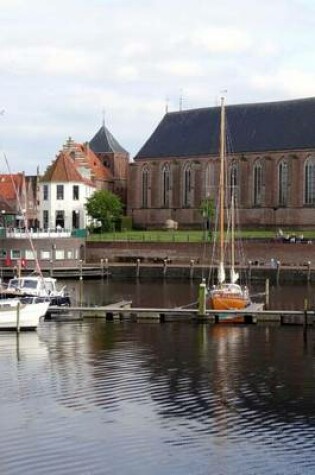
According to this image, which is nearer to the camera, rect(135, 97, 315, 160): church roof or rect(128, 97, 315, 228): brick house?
rect(128, 97, 315, 228): brick house

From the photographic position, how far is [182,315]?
4934 cm

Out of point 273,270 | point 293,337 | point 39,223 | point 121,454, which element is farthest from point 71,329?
point 39,223

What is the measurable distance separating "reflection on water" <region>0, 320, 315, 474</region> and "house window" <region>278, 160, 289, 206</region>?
216 feet

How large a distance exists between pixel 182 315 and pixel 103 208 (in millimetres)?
60536

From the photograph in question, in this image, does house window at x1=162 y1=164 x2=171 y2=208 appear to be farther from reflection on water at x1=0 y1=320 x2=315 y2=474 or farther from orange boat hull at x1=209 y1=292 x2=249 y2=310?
reflection on water at x1=0 y1=320 x2=315 y2=474

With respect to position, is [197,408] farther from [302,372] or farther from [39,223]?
[39,223]

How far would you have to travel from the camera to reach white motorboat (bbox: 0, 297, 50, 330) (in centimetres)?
4388

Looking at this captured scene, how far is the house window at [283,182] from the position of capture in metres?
108

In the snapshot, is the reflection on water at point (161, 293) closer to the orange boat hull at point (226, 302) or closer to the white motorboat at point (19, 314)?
the orange boat hull at point (226, 302)

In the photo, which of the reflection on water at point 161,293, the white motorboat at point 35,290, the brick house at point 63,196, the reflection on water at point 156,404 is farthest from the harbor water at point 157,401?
the brick house at point 63,196

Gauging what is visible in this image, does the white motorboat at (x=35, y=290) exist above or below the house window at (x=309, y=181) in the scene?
below

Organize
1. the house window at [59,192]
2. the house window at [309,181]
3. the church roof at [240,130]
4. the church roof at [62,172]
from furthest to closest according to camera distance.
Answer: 1. the church roof at [62,172]
2. the house window at [59,192]
3. the church roof at [240,130]
4. the house window at [309,181]

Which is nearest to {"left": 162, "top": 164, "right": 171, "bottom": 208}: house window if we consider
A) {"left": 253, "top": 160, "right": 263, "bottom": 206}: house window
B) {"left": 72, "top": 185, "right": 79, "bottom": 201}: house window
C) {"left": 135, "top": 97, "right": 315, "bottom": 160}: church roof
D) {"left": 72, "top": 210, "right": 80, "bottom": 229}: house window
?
{"left": 135, "top": 97, "right": 315, "bottom": 160}: church roof

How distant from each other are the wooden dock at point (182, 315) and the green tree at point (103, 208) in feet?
192
